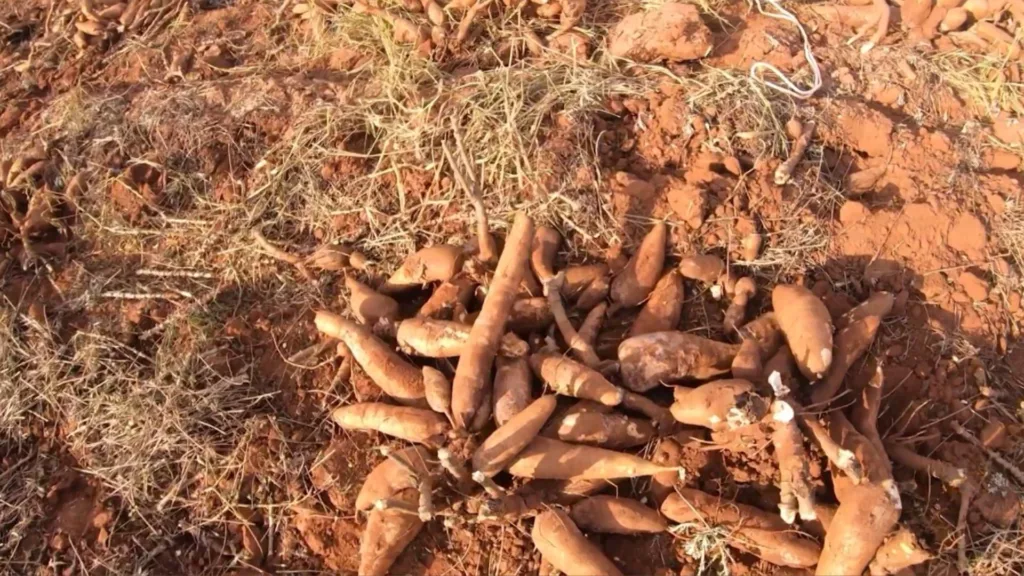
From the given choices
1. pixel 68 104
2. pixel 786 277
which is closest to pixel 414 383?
pixel 786 277

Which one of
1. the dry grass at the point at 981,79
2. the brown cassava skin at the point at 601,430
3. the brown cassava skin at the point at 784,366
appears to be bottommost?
the brown cassava skin at the point at 601,430

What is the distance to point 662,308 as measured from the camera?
2.46 meters

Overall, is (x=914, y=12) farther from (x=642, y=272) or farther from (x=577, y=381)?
(x=577, y=381)

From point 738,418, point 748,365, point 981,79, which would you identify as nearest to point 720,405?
point 738,418

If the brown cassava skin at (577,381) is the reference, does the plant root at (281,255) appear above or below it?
below

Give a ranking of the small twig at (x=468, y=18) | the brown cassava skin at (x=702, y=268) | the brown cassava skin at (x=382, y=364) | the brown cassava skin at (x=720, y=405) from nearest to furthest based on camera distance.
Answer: the brown cassava skin at (x=720, y=405)
the brown cassava skin at (x=382, y=364)
the brown cassava skin at (x=702, y=268)
the small twig at (x=468, y=18)

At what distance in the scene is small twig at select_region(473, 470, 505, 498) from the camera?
6.48 ft

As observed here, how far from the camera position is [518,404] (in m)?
2.23

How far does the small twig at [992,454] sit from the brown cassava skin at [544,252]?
4.54ft

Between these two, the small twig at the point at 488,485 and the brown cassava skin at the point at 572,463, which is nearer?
the small twig at the point at 488,485

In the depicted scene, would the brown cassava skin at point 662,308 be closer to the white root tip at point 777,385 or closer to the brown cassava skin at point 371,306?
the white root tip at point 777,385

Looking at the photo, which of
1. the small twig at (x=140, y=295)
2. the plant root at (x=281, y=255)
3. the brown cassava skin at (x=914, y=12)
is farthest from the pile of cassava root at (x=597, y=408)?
the brown cassava skin at (x=914, y=12)

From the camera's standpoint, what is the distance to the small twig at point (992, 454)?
228cm

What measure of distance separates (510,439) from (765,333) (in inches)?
35.3
